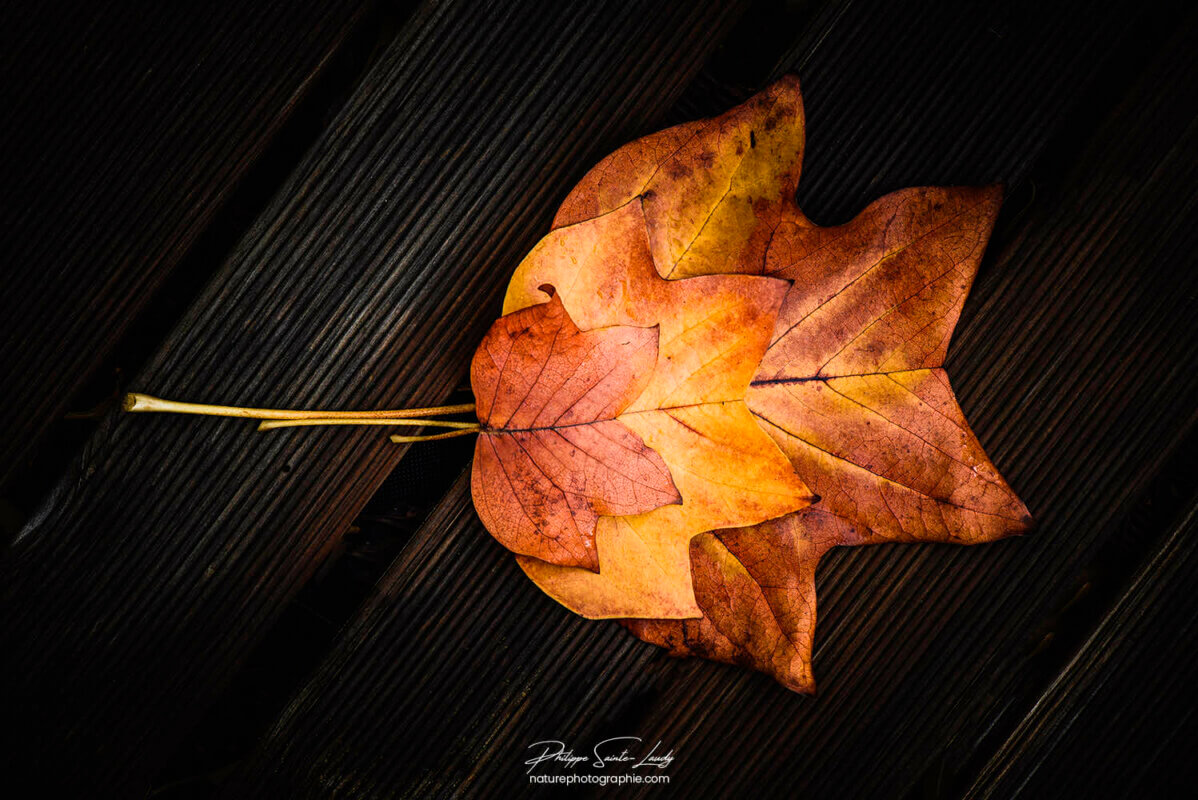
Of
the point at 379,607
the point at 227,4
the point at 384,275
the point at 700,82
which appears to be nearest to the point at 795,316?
the point at 700,82

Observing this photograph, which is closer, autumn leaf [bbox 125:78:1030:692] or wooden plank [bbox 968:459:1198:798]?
autumn leaf [bbox 125:78:1030:692]

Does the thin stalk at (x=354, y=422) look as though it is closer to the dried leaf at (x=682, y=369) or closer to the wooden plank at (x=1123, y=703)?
the dried leaf at (x=682, y=369)

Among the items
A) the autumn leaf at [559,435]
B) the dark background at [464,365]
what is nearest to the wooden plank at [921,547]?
the dark background at [464,365]

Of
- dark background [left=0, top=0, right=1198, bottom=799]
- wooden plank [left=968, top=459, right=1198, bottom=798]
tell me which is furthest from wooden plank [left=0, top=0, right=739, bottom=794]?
wooden plank [left=968, top=459, right=1198, bottom=798]

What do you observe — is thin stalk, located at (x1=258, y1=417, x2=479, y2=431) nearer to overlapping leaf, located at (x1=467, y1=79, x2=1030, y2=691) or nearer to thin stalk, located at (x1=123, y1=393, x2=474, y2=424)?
thin stalk, located at (x1=123, y1=393, x2=474, y2=424)

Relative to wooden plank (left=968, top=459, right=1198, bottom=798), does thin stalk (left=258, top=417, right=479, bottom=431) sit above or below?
below

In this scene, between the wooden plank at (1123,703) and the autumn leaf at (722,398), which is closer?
the autumn leaf at (722,398)
